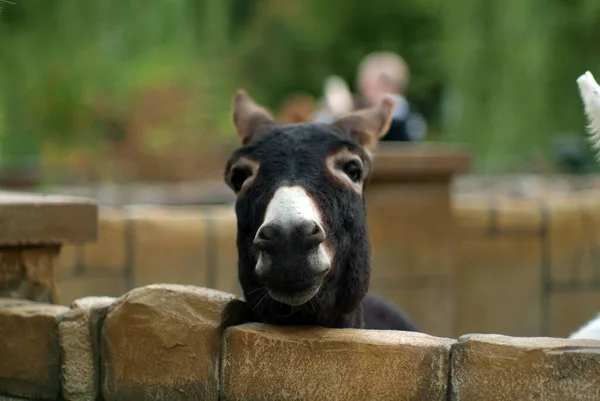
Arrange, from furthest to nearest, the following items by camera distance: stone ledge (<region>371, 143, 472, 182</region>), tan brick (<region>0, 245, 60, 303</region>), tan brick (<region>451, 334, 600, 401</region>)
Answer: stone ledge (<region>371, 143, 472, 182</region>), tan brick (<region>0, 245, 60, 303</region>), tan brick (<region>451, 334, 600, 401</region>)

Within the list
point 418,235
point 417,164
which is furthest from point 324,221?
point 418,235

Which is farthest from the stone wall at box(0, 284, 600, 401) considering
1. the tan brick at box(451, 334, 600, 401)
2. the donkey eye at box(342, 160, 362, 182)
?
the donkey eye at box(342, 160, 362, 182)

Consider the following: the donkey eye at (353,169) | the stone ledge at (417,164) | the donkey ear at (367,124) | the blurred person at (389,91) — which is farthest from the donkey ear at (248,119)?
the blurred person at (389,91)

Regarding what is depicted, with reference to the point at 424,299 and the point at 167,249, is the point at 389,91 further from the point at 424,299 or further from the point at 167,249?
the point at 167,249

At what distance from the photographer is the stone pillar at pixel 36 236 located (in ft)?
9.94

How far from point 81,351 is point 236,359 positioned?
1.65ft

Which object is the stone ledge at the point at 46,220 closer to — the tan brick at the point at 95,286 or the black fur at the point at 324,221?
the black fur at the point at 324,221

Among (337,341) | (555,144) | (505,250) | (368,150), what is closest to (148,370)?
(337,341)

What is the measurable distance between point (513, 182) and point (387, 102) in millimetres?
8109

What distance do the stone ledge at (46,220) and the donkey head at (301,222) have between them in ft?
2.29

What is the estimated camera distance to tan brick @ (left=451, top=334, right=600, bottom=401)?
2096mm

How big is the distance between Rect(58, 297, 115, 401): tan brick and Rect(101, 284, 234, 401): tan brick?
36mm

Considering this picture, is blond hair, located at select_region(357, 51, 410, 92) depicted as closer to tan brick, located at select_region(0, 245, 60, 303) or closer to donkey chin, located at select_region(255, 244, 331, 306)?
tan brick, located at select_region(0, 245, 60, 303)

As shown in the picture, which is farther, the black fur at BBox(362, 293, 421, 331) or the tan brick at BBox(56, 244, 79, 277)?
the tan brick at BBox(56, 244, 79, 277)
